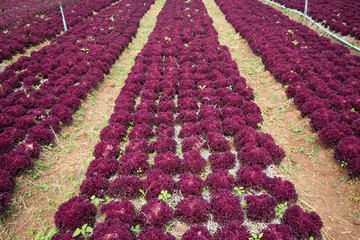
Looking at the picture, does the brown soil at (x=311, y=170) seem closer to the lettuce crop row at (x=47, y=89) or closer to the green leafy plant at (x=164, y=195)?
the green leafy plant at (x=164, y=195)

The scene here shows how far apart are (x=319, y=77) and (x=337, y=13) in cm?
1166

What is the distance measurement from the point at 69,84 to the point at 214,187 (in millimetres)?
6138

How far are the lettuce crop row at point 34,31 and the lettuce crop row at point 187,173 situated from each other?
296 inches

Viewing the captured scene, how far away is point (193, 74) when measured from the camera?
25.6 feet

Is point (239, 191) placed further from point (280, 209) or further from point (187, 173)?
point (187, 173)

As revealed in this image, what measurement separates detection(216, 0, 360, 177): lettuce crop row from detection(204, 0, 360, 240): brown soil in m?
0.25

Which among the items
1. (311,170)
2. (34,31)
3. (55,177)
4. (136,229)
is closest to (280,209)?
(311,170)

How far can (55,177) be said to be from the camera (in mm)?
4617

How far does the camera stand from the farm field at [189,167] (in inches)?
136

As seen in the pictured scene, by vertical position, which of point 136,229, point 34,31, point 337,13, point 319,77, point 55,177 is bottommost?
point 55,177

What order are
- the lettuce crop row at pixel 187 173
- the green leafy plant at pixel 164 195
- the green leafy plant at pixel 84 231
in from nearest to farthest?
1. the green leafy plant at pixel 84 231
2. the lettuce crop row at pixel 187 173
3. the green leafy plant at pixel 164 195

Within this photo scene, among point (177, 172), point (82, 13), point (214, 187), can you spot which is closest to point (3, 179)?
point (177, 172)

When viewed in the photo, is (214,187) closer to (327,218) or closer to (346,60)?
(327,218)

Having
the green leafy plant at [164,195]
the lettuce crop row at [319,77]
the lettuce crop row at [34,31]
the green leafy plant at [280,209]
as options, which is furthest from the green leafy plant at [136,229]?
the lettuce crop row at [34,31]
